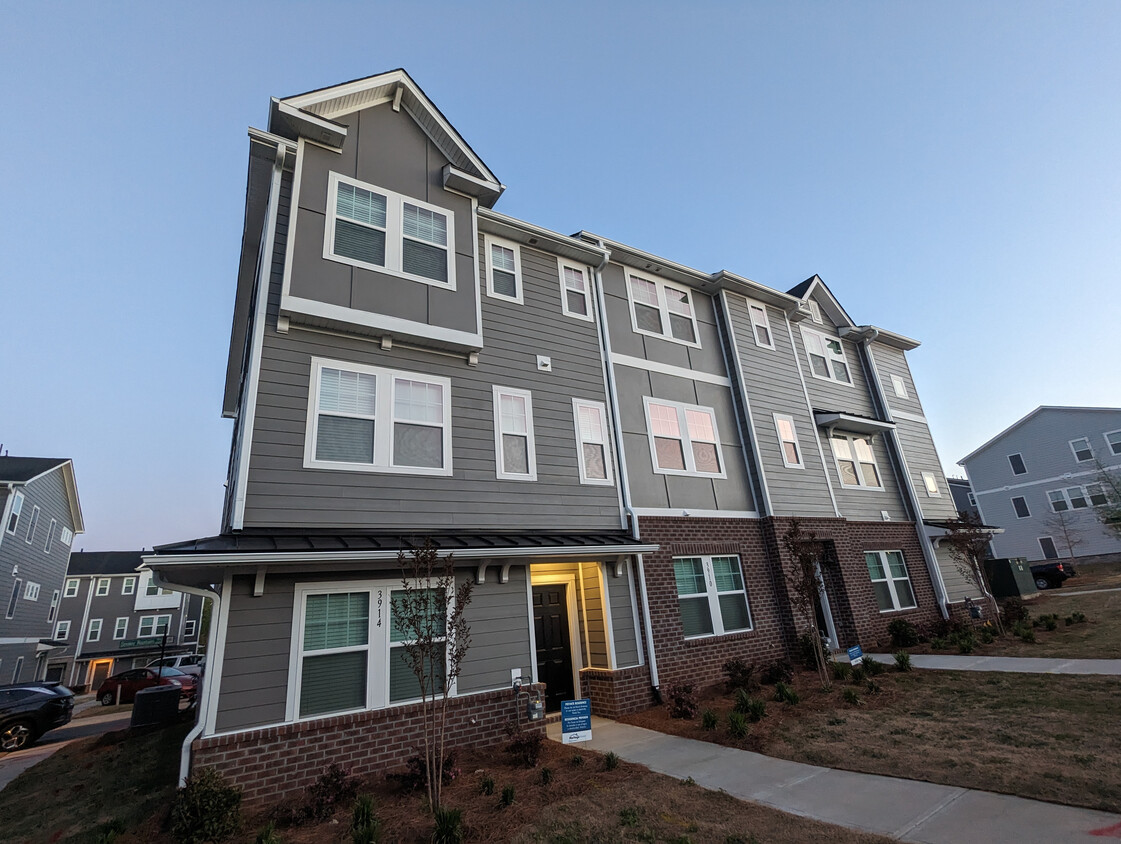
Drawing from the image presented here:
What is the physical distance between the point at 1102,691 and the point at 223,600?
12950mm

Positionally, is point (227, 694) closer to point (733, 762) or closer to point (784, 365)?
point (733, 762)

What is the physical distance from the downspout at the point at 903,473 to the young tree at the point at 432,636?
15.9m

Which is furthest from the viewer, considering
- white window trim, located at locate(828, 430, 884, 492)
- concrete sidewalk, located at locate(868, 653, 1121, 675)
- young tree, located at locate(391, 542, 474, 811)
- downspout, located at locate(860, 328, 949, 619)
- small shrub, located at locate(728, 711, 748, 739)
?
downspout, located at locate(860, 328, 949, 619)

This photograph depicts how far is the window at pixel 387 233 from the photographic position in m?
9.92

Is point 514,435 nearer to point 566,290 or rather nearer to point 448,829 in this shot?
point 566,290

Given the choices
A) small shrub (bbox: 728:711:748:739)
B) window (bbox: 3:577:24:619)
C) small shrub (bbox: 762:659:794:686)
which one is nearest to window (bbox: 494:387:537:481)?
small shrub (bbox: 728:711:748:739)

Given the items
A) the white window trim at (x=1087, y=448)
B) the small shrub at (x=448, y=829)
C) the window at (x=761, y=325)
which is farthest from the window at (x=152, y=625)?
the white window trim at (x=1087, y=448)

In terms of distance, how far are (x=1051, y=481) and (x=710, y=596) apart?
37.8 m

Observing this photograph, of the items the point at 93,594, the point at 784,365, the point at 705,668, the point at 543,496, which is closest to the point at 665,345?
the point at 784,365

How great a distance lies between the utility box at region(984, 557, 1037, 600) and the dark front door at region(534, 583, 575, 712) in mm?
20626

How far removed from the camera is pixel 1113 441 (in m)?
33.2

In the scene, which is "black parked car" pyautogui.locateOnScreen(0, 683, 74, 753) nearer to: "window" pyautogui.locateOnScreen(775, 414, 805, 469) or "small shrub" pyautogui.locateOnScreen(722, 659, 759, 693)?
"small shrub" pyautogui.locateOnScreen(722, 659, 759, 693)

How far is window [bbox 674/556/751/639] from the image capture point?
11.9 m

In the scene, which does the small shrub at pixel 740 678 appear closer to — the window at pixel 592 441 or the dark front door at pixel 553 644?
the dark front door at pixel 553 644
